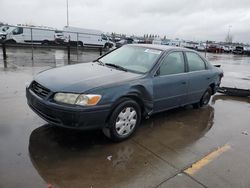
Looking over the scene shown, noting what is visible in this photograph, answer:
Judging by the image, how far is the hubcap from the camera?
3.79m

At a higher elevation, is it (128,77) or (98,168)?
(128,77)

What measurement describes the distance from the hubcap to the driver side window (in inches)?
38.0

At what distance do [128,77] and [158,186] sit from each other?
1.77m

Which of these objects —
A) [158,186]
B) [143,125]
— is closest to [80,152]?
[158,186]

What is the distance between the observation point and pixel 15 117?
455 centimetres

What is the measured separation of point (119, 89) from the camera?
3.66m

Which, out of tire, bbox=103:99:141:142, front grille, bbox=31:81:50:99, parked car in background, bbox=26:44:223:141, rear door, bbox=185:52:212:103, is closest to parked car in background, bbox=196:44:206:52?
rear door, bbox=185:52:212:103

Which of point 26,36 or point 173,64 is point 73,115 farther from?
point 26,36

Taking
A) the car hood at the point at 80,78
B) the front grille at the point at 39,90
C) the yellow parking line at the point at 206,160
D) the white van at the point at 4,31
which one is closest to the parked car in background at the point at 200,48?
the white van at the point at 4,31

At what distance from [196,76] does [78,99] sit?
2918 millimetres

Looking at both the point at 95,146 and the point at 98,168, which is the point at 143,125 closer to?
the point at 95,146

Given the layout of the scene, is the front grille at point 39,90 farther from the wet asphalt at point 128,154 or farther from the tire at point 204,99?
the tire at point 204,99

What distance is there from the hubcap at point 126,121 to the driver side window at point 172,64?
3.16 feet

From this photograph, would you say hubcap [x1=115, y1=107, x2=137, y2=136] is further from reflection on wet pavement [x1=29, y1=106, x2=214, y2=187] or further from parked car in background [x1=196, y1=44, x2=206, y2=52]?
parked car in background [x1=196, y1=44, x2=206, y2=52]
